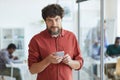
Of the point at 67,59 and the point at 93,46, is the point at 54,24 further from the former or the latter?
the point at 93,46

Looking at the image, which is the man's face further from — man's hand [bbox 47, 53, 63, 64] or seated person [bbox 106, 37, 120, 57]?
seated person [bbox 106, 37, 120, 57]

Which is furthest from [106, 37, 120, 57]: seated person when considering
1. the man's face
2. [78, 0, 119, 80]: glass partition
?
the man's face

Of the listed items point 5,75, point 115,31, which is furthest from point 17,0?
point 115,31

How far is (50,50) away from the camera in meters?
1.51

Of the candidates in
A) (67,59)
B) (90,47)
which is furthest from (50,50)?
(90,47)

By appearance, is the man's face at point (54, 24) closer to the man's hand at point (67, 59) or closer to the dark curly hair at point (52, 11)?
the dark curly hair at point (52, 11)

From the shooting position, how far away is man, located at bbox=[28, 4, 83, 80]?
4.82ft

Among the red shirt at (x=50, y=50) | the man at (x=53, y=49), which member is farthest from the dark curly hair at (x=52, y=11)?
the red shirt at (x=50, y=50)

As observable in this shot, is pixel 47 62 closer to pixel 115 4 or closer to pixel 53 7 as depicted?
pixel 53 7

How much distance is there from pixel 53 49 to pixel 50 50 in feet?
0.08

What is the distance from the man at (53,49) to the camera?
1.47 meters

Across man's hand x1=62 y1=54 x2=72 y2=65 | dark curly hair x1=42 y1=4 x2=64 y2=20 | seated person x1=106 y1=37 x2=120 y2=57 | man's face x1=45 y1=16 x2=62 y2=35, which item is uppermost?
dark curly hair x1=42 y1=4 x2=64 y2=20

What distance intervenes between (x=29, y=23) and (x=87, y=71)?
9.93 ft

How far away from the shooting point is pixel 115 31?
4.55m
